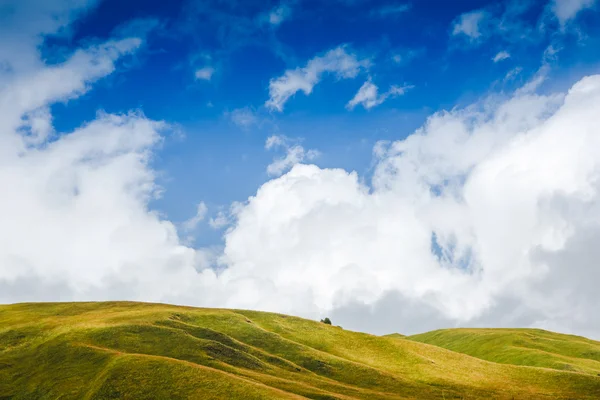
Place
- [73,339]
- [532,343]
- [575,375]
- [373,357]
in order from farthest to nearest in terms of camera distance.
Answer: [532,343] < [373,357] < [575,375] < [73,339]

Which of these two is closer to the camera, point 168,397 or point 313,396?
point 168,397

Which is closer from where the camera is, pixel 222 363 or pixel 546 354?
A: pixel 222 363

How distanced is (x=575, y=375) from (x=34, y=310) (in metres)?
132

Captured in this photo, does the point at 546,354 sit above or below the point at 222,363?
above

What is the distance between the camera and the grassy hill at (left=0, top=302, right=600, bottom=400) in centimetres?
7869

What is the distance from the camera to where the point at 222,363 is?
9338 cm

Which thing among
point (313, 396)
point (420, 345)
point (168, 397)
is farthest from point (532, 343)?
point (168, 397)

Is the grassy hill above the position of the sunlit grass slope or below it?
below

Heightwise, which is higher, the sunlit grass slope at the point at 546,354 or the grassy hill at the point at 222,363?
the sunlit grass slope at the point at 546,354

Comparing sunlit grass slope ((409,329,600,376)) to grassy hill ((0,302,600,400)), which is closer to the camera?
grassy hill ((0,302,600,400))

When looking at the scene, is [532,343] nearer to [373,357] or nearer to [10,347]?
[373,357]

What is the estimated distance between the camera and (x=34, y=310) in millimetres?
133500

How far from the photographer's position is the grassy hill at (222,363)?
78.7 meters

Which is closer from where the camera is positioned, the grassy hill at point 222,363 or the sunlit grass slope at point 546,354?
the grassy hill at point 222,363
